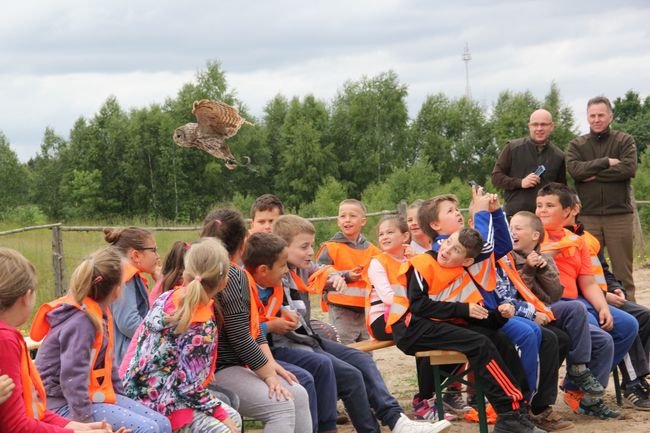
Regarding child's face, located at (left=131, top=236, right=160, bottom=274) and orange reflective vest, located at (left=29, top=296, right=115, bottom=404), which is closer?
orange reflective vest, located at (left=29, top=296, right=115, bottom=404)

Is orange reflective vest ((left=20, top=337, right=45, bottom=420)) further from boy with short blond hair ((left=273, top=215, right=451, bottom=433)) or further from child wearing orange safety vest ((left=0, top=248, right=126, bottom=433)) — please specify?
boy with short blond hair ((left=273, top=215, right=451, bottom=433))

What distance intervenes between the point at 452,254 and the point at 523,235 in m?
0.81

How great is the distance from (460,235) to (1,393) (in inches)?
104

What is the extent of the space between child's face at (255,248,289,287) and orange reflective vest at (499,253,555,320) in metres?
1.43

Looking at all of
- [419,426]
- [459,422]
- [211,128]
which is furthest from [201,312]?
[459,422]

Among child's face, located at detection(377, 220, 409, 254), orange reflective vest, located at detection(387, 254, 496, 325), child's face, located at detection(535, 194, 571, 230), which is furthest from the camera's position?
child's face, located at detection(535, 194, 571, 230)

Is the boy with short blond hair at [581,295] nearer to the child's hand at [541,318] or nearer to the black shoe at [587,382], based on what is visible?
the black shoe at [587,382]

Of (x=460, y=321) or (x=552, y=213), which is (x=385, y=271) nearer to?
(x=460, y=321)

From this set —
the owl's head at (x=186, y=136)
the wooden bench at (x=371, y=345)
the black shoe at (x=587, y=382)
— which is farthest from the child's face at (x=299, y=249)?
the black shoe at (x=587, y=382)

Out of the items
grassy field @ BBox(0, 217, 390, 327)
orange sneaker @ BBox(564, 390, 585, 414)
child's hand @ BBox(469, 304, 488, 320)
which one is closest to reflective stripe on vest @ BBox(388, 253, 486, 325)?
child's hand @ BBox(469, 304, 488, 320)

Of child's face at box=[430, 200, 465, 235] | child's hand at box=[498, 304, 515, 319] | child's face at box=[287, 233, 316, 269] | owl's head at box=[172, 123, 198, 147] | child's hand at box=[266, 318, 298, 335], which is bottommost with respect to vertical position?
child's hand at box=[498, 304, 515, 319]

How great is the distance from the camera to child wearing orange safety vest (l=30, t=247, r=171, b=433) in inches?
130

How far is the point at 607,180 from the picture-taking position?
24.4 feet

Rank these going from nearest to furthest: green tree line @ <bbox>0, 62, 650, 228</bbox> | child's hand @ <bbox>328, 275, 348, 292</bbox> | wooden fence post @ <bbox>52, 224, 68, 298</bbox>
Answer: child's hand @ <bbox>328, 275, 348, 292</bbox>
wooden fence post @ <bbox>52, 224, 68, 298</bbox>
green tree line @ <bbox>0, 62, 650, 228</bbox>
